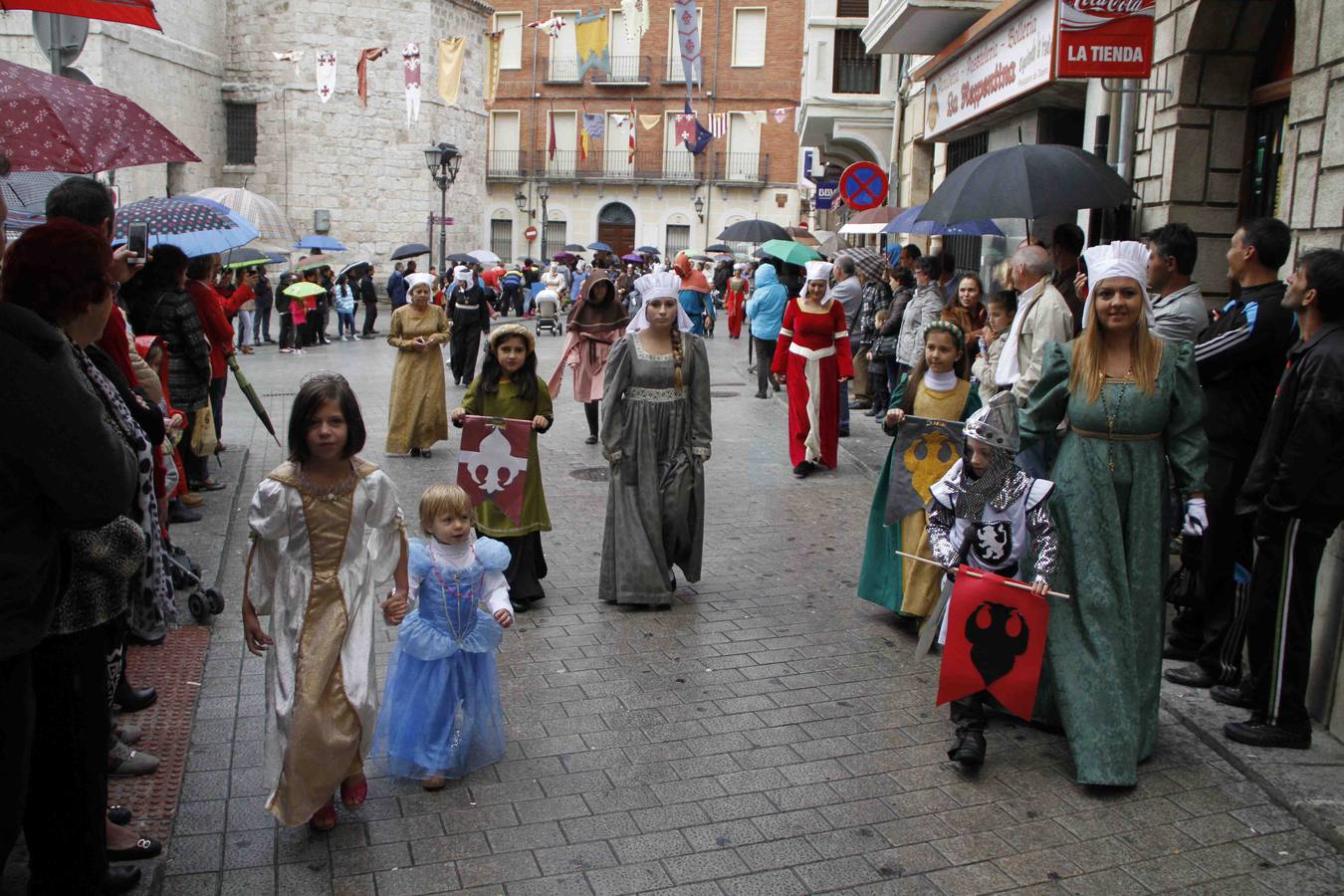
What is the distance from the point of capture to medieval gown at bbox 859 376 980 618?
6.57 meters

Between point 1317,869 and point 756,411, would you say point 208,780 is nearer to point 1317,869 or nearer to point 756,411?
point 1317,869

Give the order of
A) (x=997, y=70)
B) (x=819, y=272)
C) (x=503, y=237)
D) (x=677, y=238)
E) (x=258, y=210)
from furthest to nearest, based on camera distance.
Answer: (x=503, y=237) → (x=677, y=238) → (x=258, y=210) → (x=997, y=70) → (x=819, y=272)

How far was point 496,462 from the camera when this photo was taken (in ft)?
22.0

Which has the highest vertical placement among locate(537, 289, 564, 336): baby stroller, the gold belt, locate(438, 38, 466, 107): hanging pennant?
locate(438, 38, 466, 107): hanging pennant

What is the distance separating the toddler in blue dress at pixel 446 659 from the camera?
4.59 meters

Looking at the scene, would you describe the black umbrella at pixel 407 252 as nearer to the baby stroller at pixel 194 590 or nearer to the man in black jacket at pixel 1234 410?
the baby stroller at pixel 194 590

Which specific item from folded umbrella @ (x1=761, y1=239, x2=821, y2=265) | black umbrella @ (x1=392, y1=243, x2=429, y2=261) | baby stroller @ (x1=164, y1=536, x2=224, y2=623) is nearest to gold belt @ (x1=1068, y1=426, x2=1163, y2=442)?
baby stroller @ (x1=164, y1=536, x2=224, y2=623)

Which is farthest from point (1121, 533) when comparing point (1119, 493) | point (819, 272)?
point (819, 272)

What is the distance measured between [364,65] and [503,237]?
2216 centimetres

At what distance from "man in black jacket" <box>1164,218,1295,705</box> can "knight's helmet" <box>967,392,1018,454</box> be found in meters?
1.21

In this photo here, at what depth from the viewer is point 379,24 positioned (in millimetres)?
37938

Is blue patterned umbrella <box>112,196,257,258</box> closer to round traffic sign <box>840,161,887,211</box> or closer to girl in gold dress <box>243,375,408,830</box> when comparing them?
girl in gold dress <box>243,375,408,830</box>

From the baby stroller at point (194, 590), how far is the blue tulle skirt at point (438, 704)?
2.09 meters

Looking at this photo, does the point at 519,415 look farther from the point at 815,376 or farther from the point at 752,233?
the point at 752,233
